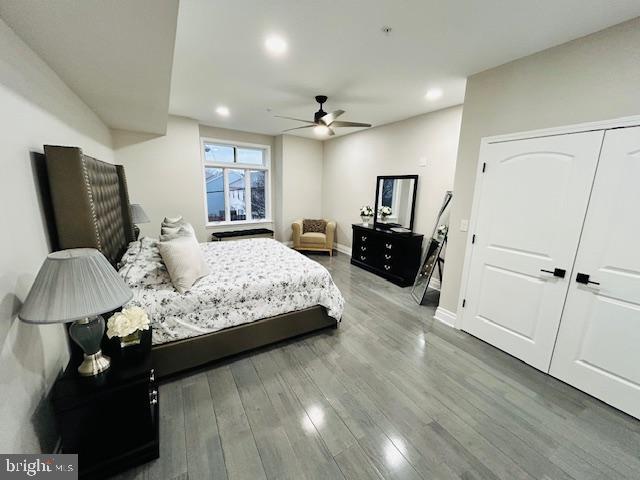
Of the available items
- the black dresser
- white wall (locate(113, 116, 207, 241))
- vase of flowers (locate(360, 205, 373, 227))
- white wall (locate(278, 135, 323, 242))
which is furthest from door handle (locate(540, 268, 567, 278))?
white wall (locate(113, 116, 207, 241))

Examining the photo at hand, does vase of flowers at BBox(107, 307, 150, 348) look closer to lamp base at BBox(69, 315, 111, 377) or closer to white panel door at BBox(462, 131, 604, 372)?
lamp base at BBox(69, 315, 111, 377)

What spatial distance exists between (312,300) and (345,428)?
3.79ft

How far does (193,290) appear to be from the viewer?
2113 millimetres

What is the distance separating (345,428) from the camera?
165 centimetres

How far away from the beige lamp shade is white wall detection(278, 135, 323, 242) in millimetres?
4953

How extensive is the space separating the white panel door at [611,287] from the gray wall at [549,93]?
28 centimetres

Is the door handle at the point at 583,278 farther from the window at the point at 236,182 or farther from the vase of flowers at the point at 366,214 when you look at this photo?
the window at the point at 236,182

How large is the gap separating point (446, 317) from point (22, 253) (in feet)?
11.5

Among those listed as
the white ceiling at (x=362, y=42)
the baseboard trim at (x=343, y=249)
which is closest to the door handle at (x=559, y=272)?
the white ceiling at (x=362, y=42)

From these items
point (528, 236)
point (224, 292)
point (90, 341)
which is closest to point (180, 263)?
point (224, 292)

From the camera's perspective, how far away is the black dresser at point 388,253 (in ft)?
13.4

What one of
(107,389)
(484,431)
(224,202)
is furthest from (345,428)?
(224,202)

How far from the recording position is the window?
18.1 feet

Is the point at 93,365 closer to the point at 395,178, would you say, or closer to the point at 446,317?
the point at 446,317
